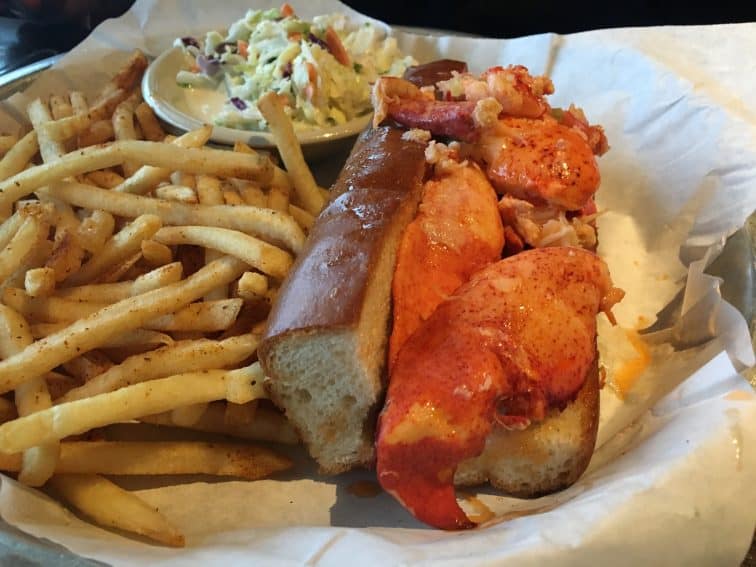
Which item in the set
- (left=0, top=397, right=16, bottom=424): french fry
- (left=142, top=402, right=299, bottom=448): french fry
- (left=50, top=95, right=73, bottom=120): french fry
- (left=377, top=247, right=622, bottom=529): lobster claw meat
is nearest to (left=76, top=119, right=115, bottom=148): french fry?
(left=50, top=95, right=73, bottom=120): french fry

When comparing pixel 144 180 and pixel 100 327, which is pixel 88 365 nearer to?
pixel 100 327

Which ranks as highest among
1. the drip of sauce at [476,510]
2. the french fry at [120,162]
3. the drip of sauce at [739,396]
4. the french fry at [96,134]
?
the french fry at [120,162]

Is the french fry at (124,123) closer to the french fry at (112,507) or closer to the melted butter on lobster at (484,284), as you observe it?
the melted butter on lobster at (484,284)

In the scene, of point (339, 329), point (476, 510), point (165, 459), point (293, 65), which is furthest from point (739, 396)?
point (293, 65)

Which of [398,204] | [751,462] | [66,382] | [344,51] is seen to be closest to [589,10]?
[344,51]

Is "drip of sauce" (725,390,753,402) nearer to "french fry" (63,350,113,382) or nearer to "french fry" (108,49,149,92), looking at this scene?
"french fry" (63,350,113,382)

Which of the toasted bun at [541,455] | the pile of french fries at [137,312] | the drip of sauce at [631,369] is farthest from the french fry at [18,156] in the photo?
the drip of sauce at [631,369]

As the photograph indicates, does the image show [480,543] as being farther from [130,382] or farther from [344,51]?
[344,51]
